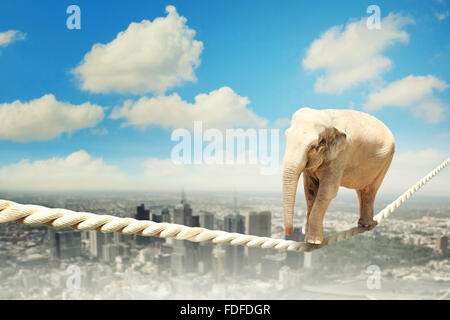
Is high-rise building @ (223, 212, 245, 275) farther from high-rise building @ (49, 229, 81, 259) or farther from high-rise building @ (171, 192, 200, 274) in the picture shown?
high-rise building @ (49, 229, 81, 259)

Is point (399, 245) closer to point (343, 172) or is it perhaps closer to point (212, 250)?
point (212, 250)

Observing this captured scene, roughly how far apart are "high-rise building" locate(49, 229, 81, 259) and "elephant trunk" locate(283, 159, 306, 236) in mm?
5625

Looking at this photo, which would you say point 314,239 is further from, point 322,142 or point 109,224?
point 109,224

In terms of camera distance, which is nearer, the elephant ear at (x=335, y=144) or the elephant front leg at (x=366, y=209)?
the elephant ear at (x=335, y=144)

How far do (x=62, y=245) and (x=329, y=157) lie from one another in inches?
236

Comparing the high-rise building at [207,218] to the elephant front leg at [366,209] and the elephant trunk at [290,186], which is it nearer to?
the elephant front leg at [366,209]

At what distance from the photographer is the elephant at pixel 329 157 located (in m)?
1.40

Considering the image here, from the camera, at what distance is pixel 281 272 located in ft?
24.3

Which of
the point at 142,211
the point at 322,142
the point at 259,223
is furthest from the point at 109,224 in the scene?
the point at 142,211

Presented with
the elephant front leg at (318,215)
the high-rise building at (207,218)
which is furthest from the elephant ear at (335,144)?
the high-rise building at (207,218)

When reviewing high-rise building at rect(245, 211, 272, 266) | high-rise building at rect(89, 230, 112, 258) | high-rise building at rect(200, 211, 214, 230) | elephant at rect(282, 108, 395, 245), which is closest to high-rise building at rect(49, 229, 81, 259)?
high-rise building at rect(89, 230, 112, 258)

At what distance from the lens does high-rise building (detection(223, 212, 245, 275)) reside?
6375mm

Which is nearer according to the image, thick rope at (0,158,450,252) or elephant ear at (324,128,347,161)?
thick rope at (0,158,450,252)

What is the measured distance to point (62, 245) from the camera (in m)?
5.58
